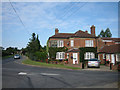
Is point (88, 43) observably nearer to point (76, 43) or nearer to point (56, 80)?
point (76, 43)

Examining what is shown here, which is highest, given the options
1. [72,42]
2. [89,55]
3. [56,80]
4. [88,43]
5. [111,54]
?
[72,42]

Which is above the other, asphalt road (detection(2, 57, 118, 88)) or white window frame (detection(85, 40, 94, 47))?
white window frame (detection(85, 40, 94, 47))

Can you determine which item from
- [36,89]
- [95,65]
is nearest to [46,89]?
[36,89]

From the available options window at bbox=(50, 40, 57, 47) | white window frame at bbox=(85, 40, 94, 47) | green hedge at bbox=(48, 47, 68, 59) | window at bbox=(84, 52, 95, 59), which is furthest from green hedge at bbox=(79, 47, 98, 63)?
window at bbox=(50, 40, 57, 47)

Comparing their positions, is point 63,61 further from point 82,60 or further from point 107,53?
point 107,53

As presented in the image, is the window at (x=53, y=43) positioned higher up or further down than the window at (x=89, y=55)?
higher up

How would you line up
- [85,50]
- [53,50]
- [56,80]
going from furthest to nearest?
[53,50], [85,50], [56,80]

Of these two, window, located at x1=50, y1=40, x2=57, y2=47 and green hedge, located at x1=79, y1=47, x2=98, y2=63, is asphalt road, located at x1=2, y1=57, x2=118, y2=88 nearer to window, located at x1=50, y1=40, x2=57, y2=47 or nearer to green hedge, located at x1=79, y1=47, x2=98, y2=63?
green hedge, located at x1=79, y1=47, x2=98, y2=63

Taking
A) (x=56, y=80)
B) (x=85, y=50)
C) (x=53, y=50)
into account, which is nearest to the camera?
(x=56, y=80)

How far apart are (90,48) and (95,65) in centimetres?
1062

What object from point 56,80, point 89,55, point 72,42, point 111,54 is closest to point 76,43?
point 72,42

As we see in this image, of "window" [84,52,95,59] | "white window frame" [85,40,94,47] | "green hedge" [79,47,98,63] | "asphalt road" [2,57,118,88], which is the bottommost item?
"asphalt road" [2,57,118,88]

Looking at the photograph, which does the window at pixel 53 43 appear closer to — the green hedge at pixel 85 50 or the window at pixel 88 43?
the green hedge at pixel 85 50

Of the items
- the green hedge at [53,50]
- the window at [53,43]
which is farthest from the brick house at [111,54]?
the window at [53,43]
